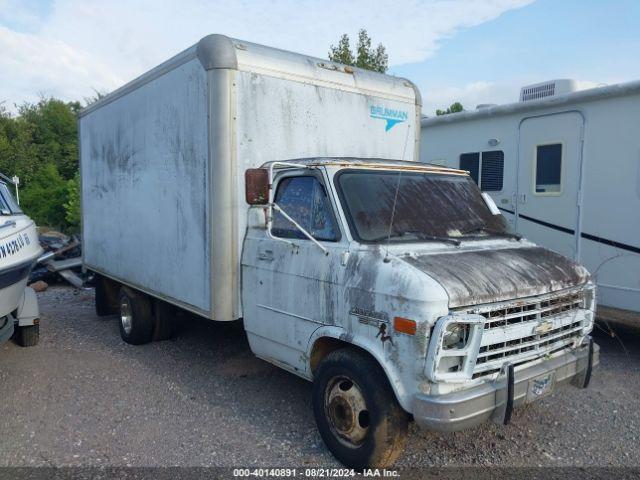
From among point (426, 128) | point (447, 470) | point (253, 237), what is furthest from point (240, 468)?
point (426, 128)

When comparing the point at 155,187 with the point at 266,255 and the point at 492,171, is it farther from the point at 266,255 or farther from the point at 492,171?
the point at 492,171

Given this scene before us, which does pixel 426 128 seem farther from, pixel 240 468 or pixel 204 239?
pixel 240 468

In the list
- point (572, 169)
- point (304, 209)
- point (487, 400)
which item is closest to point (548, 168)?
point (572, 169)

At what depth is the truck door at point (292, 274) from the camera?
394cm

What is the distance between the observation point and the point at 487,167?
7.37m

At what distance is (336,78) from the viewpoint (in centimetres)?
521

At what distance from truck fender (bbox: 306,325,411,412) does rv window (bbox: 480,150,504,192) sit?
14.0 ft

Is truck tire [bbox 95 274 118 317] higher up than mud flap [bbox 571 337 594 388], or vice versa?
mud flap [bbox 571 337 594 388]

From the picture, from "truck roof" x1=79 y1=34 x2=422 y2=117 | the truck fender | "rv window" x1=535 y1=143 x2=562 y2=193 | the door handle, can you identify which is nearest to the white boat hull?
"truck roof" x1=79 y1=34 x2=422 y2=117

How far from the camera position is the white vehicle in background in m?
5.32

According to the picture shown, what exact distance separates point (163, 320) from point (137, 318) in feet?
0.97

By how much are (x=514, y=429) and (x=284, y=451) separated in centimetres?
182

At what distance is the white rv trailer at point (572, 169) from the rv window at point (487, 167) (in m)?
0.01

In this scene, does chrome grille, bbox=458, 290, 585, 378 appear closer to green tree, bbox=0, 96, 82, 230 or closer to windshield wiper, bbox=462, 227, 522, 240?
windshield wiper, bbox=462, 227, 522, 240
